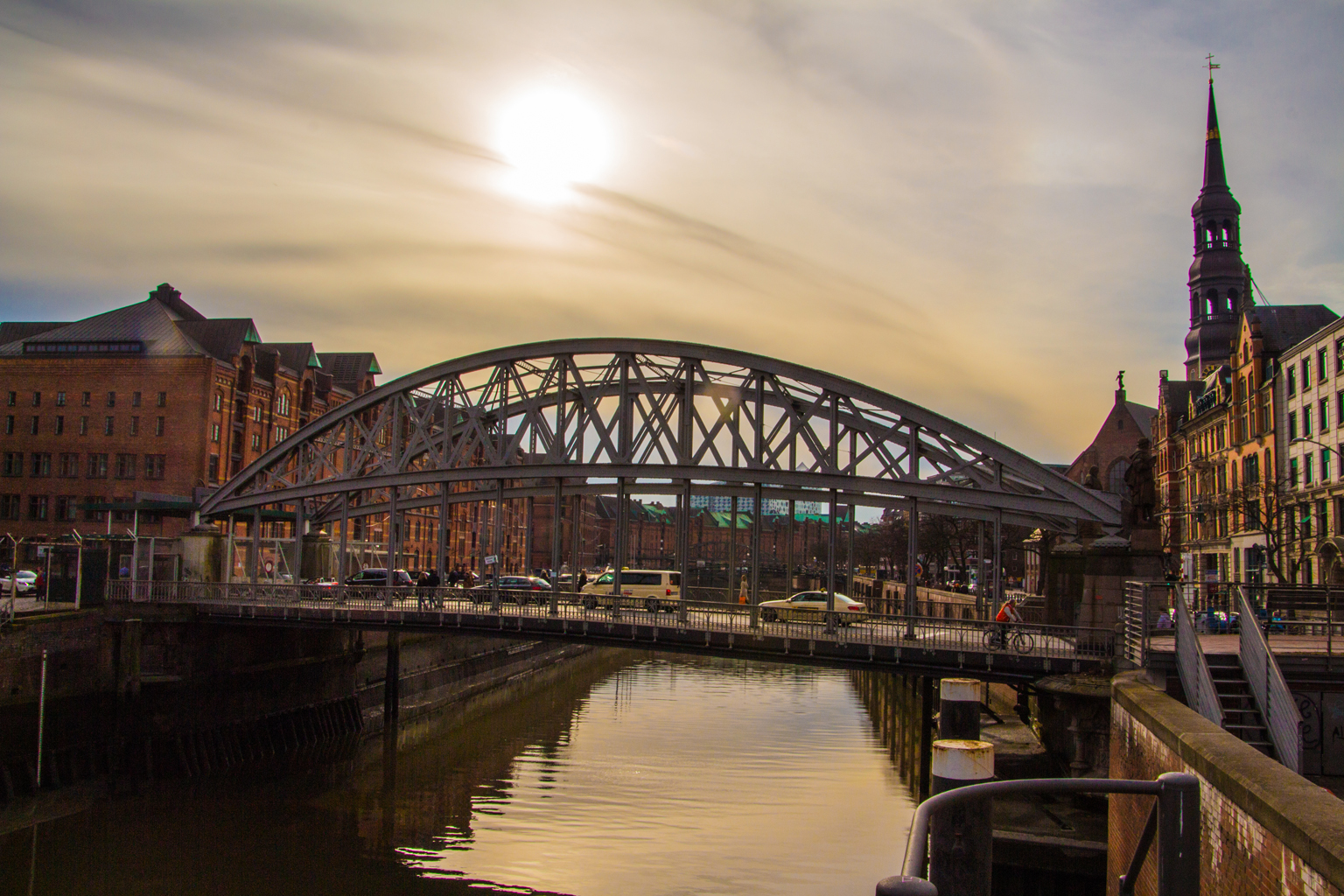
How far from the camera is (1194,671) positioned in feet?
54.9

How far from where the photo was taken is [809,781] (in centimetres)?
3188

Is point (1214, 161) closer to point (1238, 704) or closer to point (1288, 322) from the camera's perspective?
point (1288, 322)

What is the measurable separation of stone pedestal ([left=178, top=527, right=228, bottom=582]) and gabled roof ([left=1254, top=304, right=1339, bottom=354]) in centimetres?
5631

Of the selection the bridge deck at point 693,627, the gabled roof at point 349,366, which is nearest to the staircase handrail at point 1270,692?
the bridge deck at point 693,627

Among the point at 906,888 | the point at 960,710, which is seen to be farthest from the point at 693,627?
the point at 906,888

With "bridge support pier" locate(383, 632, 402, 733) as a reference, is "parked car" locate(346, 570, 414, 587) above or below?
above

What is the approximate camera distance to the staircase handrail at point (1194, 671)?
1480 cm

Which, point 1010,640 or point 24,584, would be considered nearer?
point 1010,640

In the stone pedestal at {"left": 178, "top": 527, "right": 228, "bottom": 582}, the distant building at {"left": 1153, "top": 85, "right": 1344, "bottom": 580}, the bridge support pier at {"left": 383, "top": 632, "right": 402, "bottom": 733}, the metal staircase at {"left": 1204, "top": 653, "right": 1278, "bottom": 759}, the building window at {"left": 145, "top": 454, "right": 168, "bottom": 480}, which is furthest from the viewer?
the building window at {"left": 145, "top": 454, "right": 168, "bottom": 480}

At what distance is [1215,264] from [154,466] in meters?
78.9

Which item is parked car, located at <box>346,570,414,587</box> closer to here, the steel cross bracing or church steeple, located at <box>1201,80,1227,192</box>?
the steel cross bracing

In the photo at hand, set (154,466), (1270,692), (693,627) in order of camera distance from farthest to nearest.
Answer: (154,466) → (693,627) → (1270,692)

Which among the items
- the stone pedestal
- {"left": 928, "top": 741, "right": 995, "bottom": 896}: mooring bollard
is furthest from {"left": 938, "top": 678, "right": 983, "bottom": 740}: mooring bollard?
the stone pedestal

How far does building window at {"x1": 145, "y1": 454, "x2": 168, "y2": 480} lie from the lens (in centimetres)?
7106
